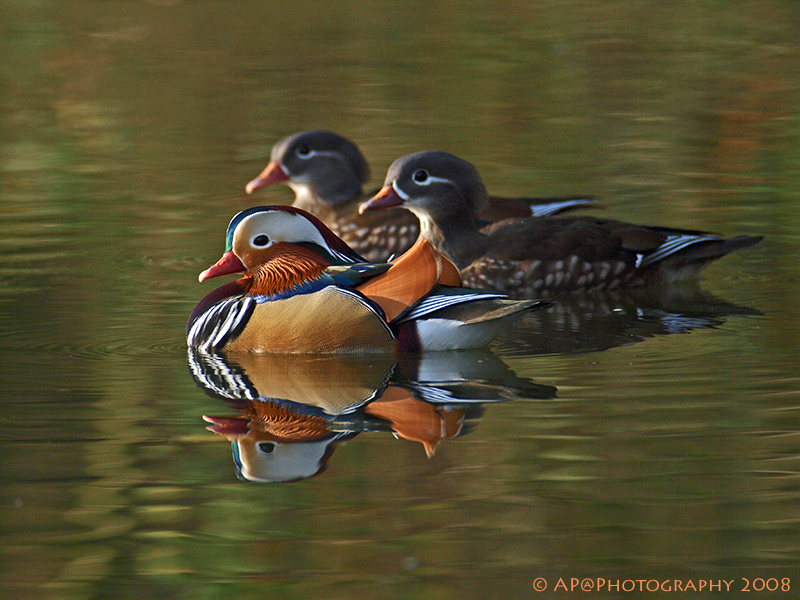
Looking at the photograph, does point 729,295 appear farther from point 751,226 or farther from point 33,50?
point 33,50

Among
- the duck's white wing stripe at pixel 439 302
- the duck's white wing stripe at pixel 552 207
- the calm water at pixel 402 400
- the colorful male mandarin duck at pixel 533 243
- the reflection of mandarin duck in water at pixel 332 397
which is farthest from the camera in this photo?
the duck's white wing stripe at pixel 552 207

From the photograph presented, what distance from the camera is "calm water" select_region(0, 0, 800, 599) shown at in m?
4.41

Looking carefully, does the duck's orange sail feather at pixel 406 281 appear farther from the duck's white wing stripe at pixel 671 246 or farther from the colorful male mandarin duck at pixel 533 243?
the duck's white wing stripe at pixel 671 246

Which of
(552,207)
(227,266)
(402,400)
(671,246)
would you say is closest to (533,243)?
(671,246)

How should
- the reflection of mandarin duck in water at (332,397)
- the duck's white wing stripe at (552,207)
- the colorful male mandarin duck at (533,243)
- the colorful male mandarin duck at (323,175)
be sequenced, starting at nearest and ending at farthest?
the reflection of mandarin duck in water at (332,397), the colorful male mandarin duck at (533,243), the duck's white wing stripe at (552,207), the colorful male mandarin duck at (323,175)

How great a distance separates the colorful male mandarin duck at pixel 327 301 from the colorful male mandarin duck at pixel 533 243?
59.8 inches

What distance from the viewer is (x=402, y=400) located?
6.04 m

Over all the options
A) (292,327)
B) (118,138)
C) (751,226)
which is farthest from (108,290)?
(118,138)

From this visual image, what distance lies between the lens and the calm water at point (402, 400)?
14.5 ft

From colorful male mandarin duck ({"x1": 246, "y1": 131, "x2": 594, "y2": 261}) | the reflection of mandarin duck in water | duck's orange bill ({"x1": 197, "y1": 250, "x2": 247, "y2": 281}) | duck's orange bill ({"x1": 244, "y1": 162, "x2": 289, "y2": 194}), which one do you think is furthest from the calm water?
colorful male mandarin duck ({"x1": 246, "y1": 131, "x2": 594, "y2": 261})

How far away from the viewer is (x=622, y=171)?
11.6 meters

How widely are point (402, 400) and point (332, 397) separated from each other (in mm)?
333

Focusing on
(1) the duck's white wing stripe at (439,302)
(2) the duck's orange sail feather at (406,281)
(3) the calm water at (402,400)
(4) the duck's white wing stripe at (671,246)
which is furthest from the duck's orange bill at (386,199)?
(1) the duck's white wing stripe at (439,302)

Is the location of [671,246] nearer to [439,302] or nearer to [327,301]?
[439,302]
